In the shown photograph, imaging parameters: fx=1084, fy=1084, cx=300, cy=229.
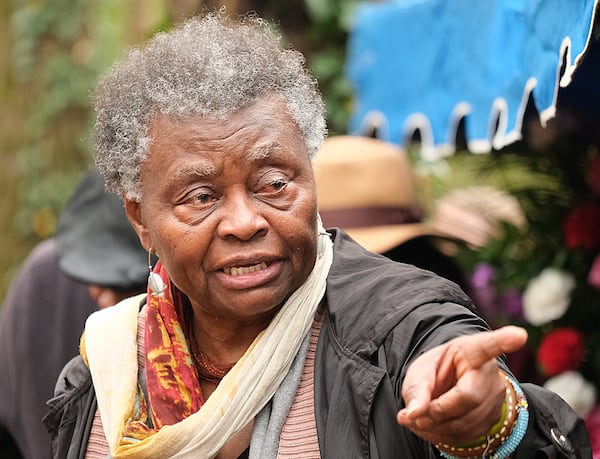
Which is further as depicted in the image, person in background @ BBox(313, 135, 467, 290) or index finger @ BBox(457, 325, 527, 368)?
person in background @ BBox(313, 135, 467, 290)

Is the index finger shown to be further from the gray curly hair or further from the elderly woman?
the gray curly hair

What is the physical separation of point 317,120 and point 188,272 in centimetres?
47

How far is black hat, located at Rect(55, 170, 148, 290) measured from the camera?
397 cm

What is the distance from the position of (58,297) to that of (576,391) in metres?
2.10

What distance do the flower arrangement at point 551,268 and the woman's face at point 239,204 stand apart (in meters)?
2.13

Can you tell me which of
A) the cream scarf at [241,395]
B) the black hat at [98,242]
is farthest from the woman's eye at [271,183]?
the black hat at [98,242]

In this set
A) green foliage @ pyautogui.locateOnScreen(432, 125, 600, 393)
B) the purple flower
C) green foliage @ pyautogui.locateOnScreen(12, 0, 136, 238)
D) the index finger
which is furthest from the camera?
green foliage @ pyautogui.locateOnScreen(12, 0, 136, 238)

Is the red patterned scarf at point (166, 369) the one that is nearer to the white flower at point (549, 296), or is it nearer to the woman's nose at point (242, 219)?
the woman's nose at point (242, 219)

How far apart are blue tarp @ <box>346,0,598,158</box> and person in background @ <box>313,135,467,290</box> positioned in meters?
0.21

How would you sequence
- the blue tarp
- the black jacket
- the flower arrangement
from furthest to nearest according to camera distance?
1. the flower arrangement
2. the blue tarp
3. the black jacket

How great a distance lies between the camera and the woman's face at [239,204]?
7.77 ft

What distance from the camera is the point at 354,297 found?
2377mm

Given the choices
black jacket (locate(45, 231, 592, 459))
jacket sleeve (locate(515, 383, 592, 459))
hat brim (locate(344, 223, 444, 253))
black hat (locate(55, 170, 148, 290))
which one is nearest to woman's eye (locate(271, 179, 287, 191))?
black jacket (locate(45, 231, 592, 459))

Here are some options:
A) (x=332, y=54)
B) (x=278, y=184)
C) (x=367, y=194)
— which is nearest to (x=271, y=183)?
(x=278, y=184)
